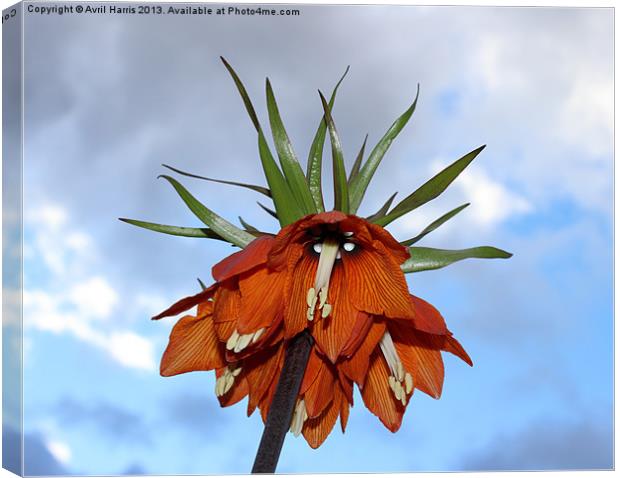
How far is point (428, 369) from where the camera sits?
1267mm

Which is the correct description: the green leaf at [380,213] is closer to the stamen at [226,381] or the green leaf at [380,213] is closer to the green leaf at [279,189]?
the green leaf at [279,189]

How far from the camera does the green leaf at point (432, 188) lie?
118cm

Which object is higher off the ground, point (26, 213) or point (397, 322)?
point (26, 213)

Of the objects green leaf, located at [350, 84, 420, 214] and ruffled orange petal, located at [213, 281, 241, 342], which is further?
green leaf, located at [350, 84, 420, 214]

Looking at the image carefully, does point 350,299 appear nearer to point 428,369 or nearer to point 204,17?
point 428,369

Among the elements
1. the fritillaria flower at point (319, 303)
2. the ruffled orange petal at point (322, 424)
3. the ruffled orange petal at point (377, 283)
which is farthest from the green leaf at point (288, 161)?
the ruffled orange petal at point (322, 424)

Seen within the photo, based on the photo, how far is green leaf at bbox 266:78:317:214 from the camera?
1.22 m

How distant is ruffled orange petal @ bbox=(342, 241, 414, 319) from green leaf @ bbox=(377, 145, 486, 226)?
0.22ft

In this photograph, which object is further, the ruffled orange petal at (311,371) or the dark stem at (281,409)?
the ruffled orange petal at (311,371)

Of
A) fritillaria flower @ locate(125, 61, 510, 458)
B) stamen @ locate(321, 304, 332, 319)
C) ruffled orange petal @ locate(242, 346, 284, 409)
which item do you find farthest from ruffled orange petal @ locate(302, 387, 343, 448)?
stamen @ locate(321, 304, 332, 319)

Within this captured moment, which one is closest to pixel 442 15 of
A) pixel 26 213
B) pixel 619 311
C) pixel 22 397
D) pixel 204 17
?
pixel 204 17

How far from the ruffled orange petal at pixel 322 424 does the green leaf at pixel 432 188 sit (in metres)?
0.31

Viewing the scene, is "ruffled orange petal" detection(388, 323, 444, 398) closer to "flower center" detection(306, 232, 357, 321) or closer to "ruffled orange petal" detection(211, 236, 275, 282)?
"flower center" detection(306, 232, 357, 321)

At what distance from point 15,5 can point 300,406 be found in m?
1.09
